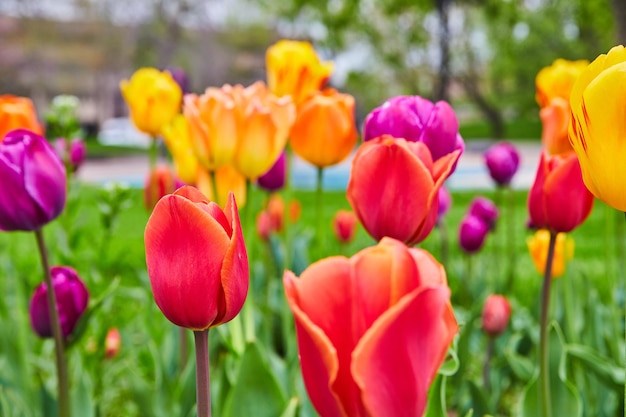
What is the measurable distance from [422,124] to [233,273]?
343mm

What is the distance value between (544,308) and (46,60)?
26.5 metres

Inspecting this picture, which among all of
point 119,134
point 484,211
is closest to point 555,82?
point 484,211

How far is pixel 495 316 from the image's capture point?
1.37 m

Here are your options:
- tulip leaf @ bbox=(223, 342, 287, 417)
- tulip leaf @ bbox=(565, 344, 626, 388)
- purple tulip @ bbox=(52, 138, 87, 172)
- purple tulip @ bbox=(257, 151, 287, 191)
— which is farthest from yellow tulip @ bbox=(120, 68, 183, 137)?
tulip leaf @ bbox=(565, 344, 626, 388)

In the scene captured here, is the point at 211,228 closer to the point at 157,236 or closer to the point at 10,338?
the point at 157,236

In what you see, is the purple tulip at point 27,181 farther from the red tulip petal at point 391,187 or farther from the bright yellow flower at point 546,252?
the bright yellow flower at point 546,252

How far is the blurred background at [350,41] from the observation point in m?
13.4

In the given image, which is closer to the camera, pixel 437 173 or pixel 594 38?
pixel 437 173

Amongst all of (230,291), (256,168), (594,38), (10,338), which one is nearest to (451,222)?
(10,338)

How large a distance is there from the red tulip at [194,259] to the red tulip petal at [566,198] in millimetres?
423

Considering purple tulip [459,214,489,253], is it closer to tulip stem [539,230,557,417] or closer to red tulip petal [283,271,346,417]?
tulip stem [539,230,557,417]

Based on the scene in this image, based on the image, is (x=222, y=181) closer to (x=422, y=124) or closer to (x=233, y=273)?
(x=422, y=124)

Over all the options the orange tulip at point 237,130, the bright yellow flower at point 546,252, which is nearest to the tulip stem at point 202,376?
the orange tulip at point 237,130

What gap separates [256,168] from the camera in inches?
41.1
